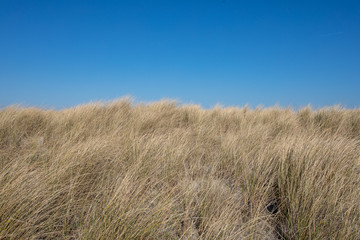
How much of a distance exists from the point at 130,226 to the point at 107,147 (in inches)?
49.5

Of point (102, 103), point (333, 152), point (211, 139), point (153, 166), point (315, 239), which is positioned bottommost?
point (315, 239)

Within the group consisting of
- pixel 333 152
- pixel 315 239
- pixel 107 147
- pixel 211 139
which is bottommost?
pixel 315 239

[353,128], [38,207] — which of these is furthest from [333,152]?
[353,128]

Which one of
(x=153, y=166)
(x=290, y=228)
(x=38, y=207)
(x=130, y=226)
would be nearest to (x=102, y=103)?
(x=153, y=166)

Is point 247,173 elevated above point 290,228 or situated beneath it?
elevated above

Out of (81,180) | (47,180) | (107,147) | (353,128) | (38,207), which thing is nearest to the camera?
(38,207)

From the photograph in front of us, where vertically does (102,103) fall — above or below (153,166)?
above

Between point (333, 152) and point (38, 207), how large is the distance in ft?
8.35

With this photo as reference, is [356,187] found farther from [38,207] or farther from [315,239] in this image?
[38,207]

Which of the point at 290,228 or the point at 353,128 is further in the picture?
the point at 353,128

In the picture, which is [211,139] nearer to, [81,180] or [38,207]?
[81,180]

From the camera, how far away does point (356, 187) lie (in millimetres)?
1355

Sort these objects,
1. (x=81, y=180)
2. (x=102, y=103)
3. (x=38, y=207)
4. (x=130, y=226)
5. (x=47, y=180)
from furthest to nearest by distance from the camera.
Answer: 1. (x=102, y=103)
2. (x=81, y=180)
3. (x=47, y=180)
4. (x=38, y=207)
5. (x=130, y=226)

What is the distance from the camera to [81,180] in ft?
4.90
